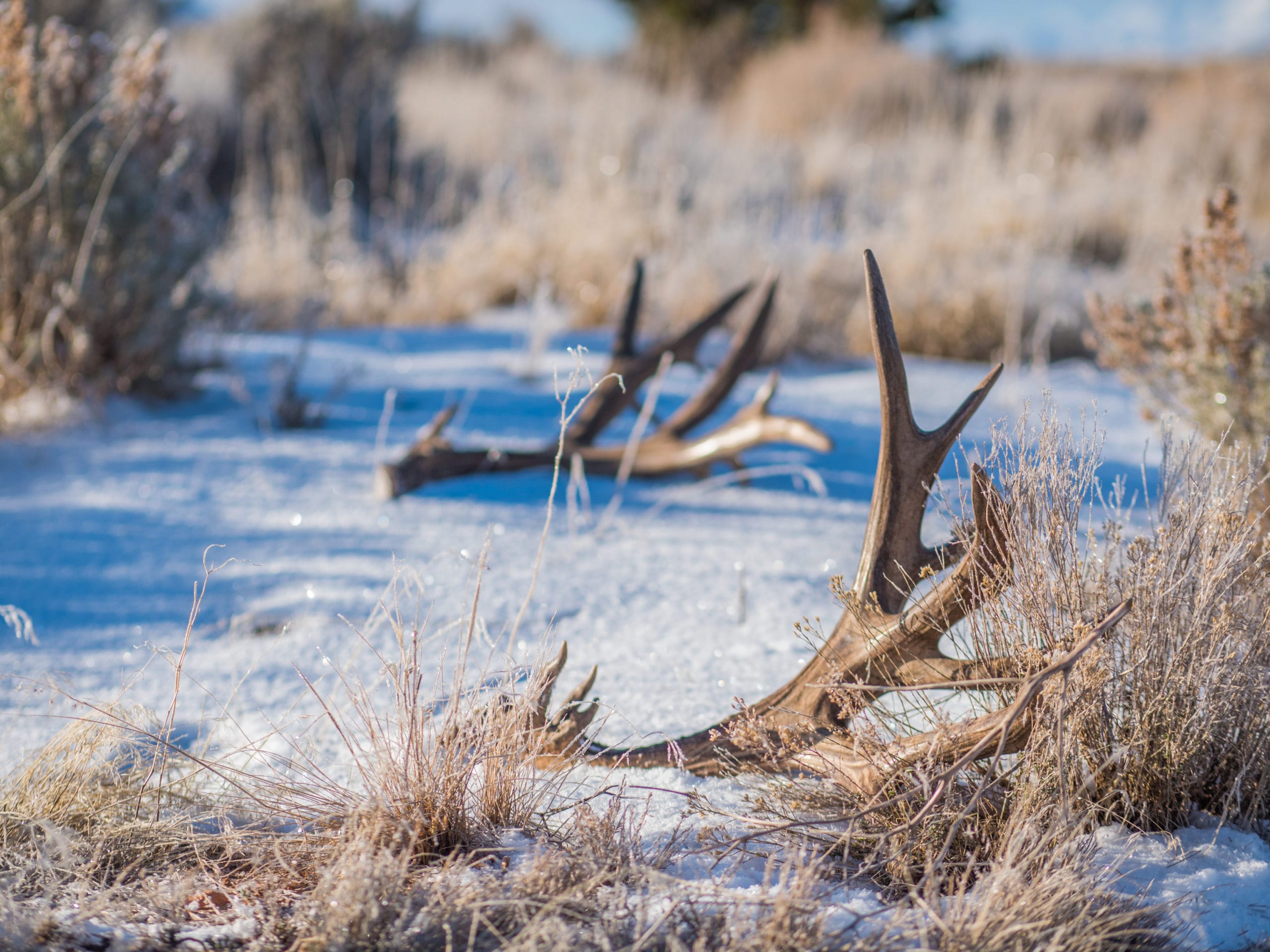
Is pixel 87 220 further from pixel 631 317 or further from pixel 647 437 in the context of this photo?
pixel 647 437

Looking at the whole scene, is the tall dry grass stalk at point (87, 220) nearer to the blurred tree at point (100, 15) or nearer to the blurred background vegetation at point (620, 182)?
the blurred background vegetation at point (620, 182)

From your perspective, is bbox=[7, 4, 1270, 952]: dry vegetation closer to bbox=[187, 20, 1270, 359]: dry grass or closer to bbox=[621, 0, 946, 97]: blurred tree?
bbox=[187, 20, 1270, 359]: dry grass

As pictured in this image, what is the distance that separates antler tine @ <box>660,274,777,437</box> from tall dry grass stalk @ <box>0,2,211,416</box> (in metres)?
2.06

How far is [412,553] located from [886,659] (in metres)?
1.51

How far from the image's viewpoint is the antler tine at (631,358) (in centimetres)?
305

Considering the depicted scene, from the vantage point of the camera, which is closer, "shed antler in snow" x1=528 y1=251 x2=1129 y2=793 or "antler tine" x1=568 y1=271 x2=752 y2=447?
"shed antler in snow" x1=528 y1=251 x2=1129 y2=793

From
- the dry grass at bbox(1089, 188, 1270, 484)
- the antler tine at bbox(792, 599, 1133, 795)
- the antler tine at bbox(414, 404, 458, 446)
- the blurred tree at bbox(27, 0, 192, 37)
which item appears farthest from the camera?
the blurred tree at bbox(27, 0, 192, 37)

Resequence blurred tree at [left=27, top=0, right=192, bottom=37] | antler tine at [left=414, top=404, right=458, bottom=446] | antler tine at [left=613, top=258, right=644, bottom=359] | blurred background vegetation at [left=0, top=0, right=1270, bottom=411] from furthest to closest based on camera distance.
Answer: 1. blurred tree at [left=27, top=0, right=192, bottom=37]
2. blurred background vegetation at [left=0, top=0, right=1270, bottom=411]
3. antler tine at [left=613, top=258, right=644, bottom=359]
4. antler tine at [left=414, top=404, right=458, bottom=446]

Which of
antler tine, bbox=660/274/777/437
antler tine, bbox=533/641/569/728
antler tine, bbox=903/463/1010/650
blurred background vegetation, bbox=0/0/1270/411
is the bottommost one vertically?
antler tine, bbox=533/641/569/728

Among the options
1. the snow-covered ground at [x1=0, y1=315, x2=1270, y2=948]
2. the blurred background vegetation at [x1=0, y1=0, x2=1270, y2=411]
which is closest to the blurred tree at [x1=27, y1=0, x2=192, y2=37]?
the blurred background vegetation at [x1=0, y1=0, x2=1270, y2=411]

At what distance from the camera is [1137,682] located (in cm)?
148

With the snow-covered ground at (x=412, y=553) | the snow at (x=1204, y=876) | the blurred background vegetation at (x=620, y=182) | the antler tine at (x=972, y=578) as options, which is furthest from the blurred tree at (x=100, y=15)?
the snow at (x=1204, y=876)

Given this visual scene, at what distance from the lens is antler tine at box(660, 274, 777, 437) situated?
2895mm

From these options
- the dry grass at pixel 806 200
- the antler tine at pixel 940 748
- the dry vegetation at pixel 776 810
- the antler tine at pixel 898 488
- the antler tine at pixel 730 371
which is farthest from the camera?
the dry grass at pixel 806 200
